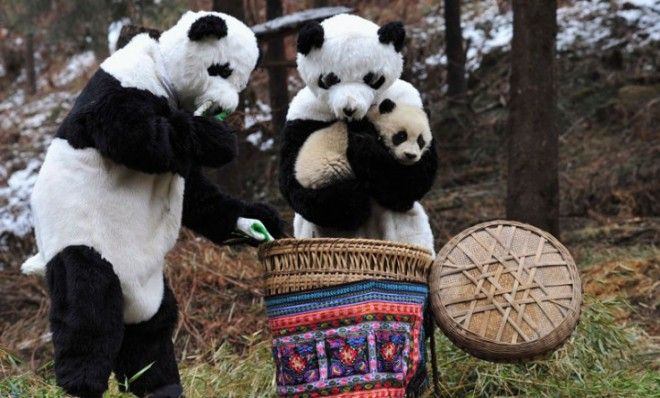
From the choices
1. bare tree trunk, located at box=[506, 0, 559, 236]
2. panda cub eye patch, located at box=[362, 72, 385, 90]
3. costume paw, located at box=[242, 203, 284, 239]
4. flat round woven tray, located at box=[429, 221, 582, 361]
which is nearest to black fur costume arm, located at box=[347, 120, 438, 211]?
panda cub eye patch, located at box=[362, 72, 385, 90]

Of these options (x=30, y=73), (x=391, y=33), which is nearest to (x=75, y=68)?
(x=30, y=73)

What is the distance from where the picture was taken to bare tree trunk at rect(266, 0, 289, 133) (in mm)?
7496

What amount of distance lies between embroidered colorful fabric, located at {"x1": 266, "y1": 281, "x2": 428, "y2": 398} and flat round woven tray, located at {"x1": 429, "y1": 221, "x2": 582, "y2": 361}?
0.73 feet

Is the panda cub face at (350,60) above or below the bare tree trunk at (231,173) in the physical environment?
above

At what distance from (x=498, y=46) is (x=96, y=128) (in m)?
7.18

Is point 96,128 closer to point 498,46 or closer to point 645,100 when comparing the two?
point 645,100

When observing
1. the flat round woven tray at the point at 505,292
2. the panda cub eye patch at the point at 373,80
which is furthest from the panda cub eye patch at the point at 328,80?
the flat round woven tray at the point at 505,292

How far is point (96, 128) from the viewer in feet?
9.53

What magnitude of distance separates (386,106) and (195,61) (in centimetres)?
78

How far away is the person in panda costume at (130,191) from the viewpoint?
2848 mm

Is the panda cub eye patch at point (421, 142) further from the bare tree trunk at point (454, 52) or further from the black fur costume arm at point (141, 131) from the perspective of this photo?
the bare tree trunk at point (454, 52)

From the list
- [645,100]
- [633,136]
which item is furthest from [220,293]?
[645,100]

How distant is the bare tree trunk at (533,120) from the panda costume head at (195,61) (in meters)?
2.57

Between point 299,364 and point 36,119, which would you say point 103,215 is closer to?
point 299,364
